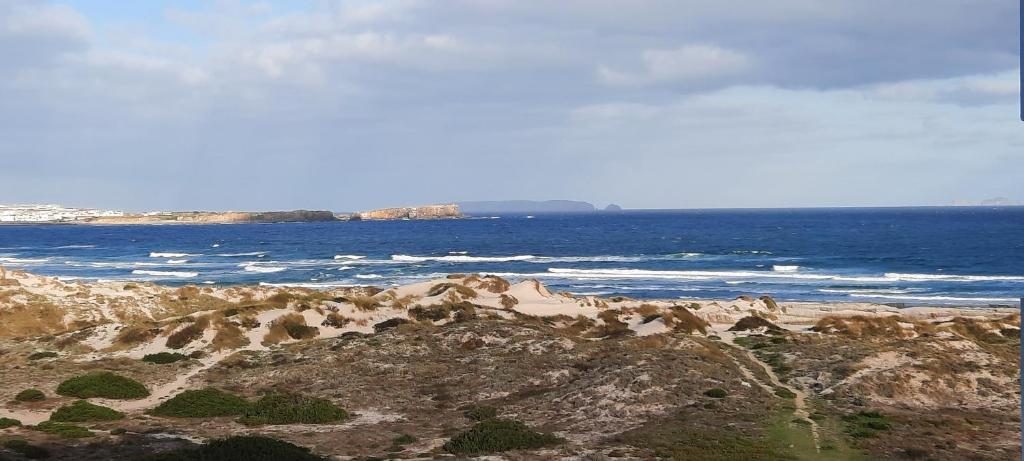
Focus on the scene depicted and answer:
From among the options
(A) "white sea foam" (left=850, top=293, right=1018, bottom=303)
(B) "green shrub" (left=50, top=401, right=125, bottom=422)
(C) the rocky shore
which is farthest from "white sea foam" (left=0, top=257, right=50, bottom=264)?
(A) "white sea foam" (left=850, top=293, right=1018, bottom=303)

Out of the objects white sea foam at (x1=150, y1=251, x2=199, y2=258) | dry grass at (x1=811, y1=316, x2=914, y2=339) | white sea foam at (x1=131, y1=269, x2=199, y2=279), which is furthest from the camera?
white sea foam at (x1=150, y1=251, x2=199, y2=258)

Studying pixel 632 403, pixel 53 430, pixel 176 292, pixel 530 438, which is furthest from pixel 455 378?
pixel 176 292

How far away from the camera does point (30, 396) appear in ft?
97.9

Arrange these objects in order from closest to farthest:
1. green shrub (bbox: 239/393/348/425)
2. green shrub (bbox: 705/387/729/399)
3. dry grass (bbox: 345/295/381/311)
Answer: green shrub (bbox: 239/393/348/425) < green shrub (bbox: 705/387/729/399) < dry grass (bbox: 345/295/381/311)

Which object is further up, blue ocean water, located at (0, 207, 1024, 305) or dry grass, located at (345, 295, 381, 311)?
dry grass, located at (345, 295, 381, 311)

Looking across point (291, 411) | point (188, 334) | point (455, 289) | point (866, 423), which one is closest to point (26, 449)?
point (291, 411)

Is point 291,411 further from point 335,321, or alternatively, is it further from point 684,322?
point 684,322

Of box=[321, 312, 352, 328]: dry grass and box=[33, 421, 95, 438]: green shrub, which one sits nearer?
box=[33, 421, 95, 438]: green shrub

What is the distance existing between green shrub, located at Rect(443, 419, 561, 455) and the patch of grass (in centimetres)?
1037

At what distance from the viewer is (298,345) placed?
141 ft

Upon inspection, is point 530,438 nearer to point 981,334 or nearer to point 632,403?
point 632,403

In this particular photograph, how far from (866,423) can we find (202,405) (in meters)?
25.0

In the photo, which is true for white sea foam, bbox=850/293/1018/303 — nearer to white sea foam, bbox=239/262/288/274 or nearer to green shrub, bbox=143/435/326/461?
green shrub, bbox=143/435/326/461

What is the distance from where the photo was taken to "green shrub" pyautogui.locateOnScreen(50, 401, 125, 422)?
87.5 feet
